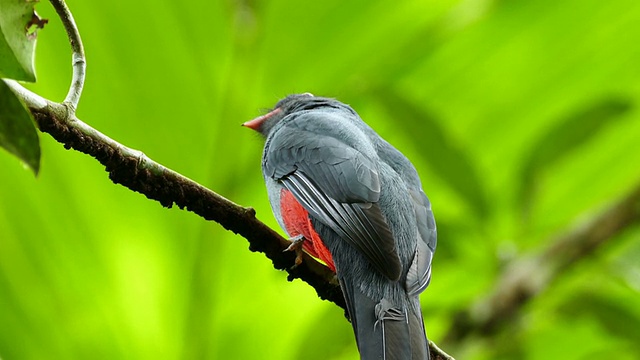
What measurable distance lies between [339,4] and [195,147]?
840 mm

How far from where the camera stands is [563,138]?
3.19 m

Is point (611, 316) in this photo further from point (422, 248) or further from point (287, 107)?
point (287, 107)

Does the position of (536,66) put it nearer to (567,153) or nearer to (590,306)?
(567,153)

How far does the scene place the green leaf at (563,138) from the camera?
3076mm

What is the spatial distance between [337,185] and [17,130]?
1377 mm

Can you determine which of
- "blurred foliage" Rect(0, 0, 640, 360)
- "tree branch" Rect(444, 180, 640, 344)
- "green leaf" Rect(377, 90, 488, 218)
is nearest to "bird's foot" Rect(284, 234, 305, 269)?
"blurred foliage" Rect(0, 0, 640, 360)

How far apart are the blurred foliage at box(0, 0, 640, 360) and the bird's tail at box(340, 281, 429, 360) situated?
0.74 metres

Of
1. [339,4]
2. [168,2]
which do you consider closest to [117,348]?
[168,2]

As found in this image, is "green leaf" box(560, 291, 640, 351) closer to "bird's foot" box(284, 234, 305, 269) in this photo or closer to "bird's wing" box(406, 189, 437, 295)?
"bird's wing" box(406, 189, 437, 295)

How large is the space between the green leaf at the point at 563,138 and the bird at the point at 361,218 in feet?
1.85

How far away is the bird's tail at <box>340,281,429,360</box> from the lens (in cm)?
213

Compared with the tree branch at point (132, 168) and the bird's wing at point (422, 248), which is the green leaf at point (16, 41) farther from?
the bird's wing at point (422, 248)

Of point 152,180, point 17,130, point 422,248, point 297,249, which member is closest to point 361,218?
point 297,249

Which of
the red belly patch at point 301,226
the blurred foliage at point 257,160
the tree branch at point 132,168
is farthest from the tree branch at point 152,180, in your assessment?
the blurred foliage at point 257,160
